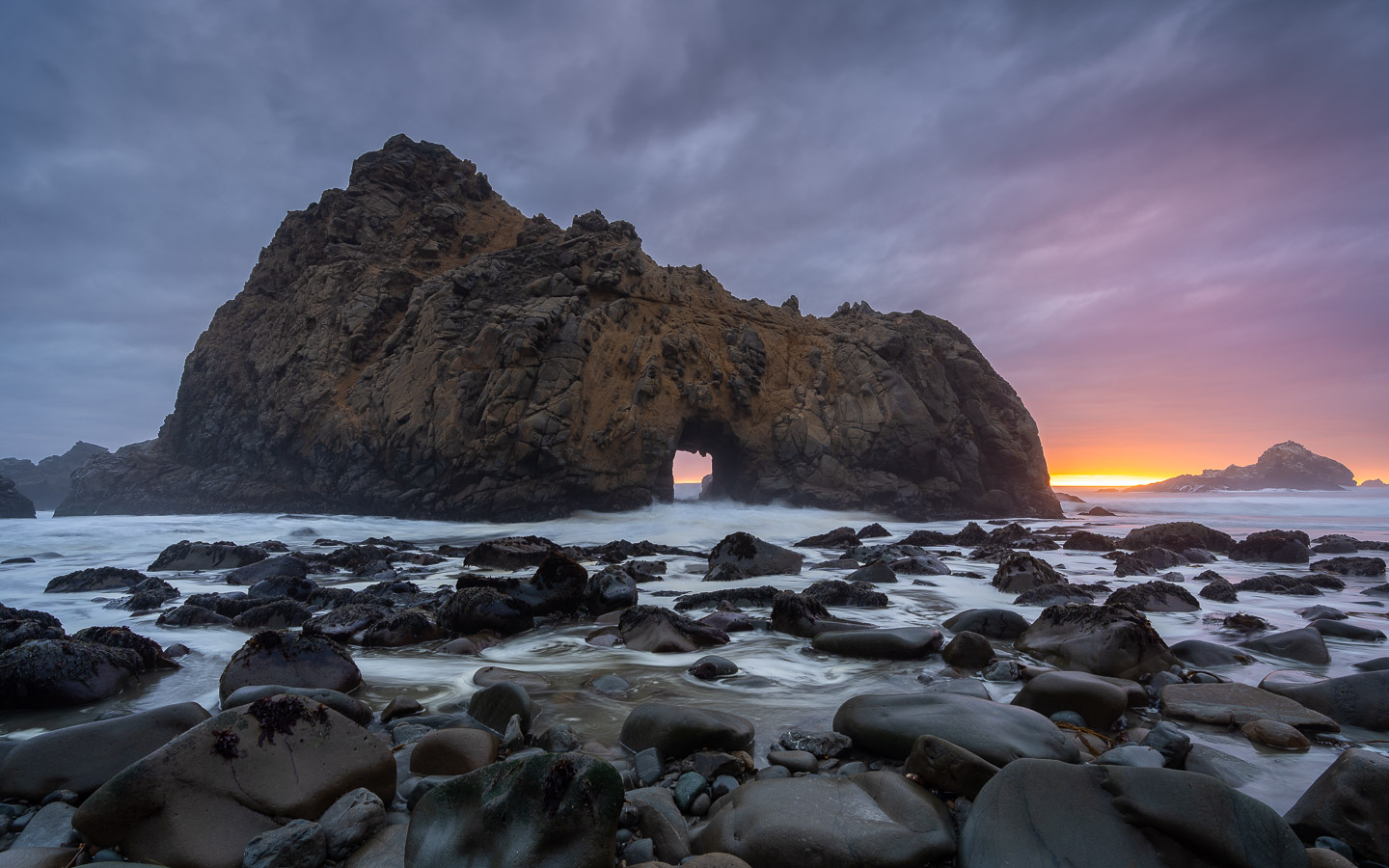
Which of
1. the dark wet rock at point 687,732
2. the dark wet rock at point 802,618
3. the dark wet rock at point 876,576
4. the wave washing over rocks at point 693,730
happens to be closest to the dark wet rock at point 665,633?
the wave washing over rocks at point 693,730

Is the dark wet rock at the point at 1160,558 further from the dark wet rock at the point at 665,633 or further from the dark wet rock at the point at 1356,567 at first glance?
the dark wet rock at the point at 665,633

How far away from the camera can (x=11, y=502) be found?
109 feet

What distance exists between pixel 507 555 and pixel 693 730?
892 centimetres

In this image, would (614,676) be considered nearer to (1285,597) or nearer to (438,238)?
(1285,597)

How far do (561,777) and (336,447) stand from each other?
100ft

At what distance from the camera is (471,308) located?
28.1 m

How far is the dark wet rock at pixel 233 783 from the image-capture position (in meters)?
2.12

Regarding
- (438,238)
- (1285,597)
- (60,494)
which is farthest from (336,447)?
(60,494)

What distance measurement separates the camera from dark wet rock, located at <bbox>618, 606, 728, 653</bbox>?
543cm

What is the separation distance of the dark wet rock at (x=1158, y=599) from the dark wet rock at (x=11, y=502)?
49911mm

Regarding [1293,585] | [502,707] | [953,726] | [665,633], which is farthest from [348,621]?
[1293,585]

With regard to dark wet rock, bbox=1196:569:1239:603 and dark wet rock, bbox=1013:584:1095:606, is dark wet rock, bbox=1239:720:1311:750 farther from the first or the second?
dark wet rock, bbox=1196:569:1239:603

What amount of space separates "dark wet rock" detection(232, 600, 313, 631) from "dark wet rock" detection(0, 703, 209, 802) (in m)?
4.18

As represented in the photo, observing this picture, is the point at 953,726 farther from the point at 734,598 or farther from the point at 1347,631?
the point at 1347,631
